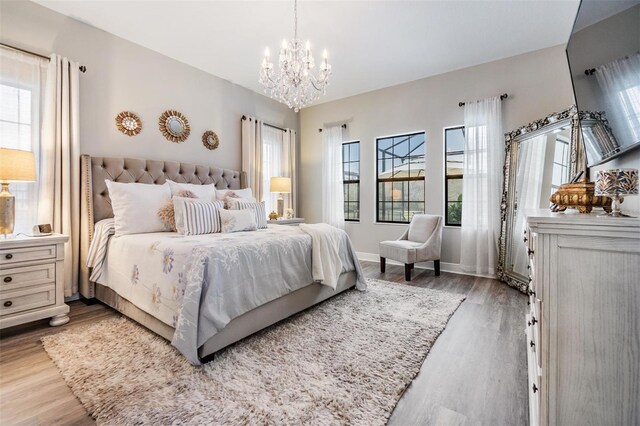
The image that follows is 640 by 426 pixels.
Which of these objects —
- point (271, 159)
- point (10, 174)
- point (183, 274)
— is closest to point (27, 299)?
point (10, 174)

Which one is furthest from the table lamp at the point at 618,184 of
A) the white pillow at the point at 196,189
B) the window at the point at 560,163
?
the white pillow at the point at 196,189

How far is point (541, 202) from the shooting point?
307 centimetres

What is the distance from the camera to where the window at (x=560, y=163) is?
2.85 metres

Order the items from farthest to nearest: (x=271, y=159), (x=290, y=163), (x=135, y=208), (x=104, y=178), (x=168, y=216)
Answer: (x=290, y=163) < (x=271, y=159) < (x=104, y=178) < (x=168, y=216) < (x=135, y=208)

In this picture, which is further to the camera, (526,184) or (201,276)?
(526,184)

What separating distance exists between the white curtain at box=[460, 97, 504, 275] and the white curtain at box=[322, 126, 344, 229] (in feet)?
6.68

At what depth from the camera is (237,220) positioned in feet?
9.61

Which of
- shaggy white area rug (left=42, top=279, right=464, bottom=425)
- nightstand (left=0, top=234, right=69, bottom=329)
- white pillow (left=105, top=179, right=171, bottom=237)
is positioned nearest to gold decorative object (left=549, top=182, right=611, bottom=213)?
shaggy white area rug (left=42, top=279, right=464, bottom=425)

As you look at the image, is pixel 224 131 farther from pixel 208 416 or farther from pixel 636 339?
pixel 636 339

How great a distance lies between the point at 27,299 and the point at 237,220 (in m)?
1.71

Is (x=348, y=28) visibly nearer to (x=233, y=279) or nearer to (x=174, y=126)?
(x=174, y=126)

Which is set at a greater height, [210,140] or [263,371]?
[210,140]

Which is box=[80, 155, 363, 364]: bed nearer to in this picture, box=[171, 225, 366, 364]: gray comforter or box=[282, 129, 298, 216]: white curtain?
box=[171, 225, 366, 364]: gray comforter

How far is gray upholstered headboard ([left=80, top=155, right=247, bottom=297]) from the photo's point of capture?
285cm
